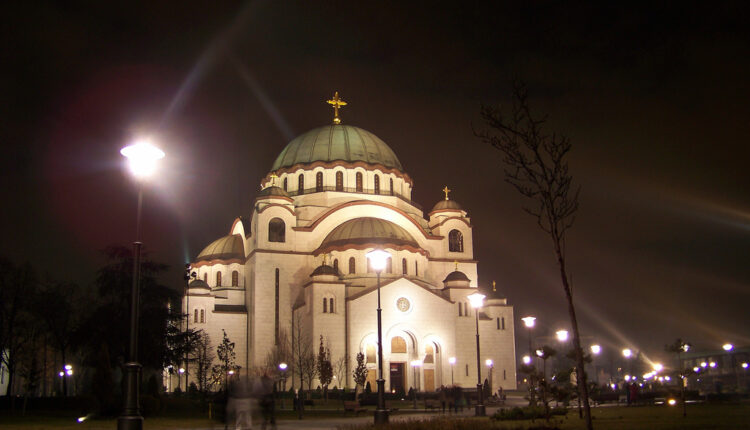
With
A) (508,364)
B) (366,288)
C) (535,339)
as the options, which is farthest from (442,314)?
(535,339)

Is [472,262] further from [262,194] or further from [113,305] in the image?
[113,305]

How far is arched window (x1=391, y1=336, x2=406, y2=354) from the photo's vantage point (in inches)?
1984

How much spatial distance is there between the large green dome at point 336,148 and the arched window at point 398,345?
16623 mm

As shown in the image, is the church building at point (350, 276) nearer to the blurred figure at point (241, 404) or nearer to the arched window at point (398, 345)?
the arched window at point (398, 345)

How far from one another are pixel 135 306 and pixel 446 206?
49890 millimetres

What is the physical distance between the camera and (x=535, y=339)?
109 meters

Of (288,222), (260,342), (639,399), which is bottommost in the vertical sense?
(639,399)

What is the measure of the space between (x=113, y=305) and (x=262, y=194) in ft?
64.8

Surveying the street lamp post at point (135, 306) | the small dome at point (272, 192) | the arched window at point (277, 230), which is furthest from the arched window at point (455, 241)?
the street lamp post at point (135, 306)

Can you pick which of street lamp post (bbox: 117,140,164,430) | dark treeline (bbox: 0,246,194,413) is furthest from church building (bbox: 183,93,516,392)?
street lamp post (bbox: 117,140,164,430)

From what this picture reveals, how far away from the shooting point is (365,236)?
5350 centimetres

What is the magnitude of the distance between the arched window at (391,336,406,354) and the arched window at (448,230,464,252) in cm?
1168

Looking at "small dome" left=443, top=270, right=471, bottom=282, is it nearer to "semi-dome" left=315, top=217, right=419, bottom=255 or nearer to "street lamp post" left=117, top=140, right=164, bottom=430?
"semi-dome" left=315, top=217, right=419, bottom=255

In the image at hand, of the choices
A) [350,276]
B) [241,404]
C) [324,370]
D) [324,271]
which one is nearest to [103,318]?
[324,370]
